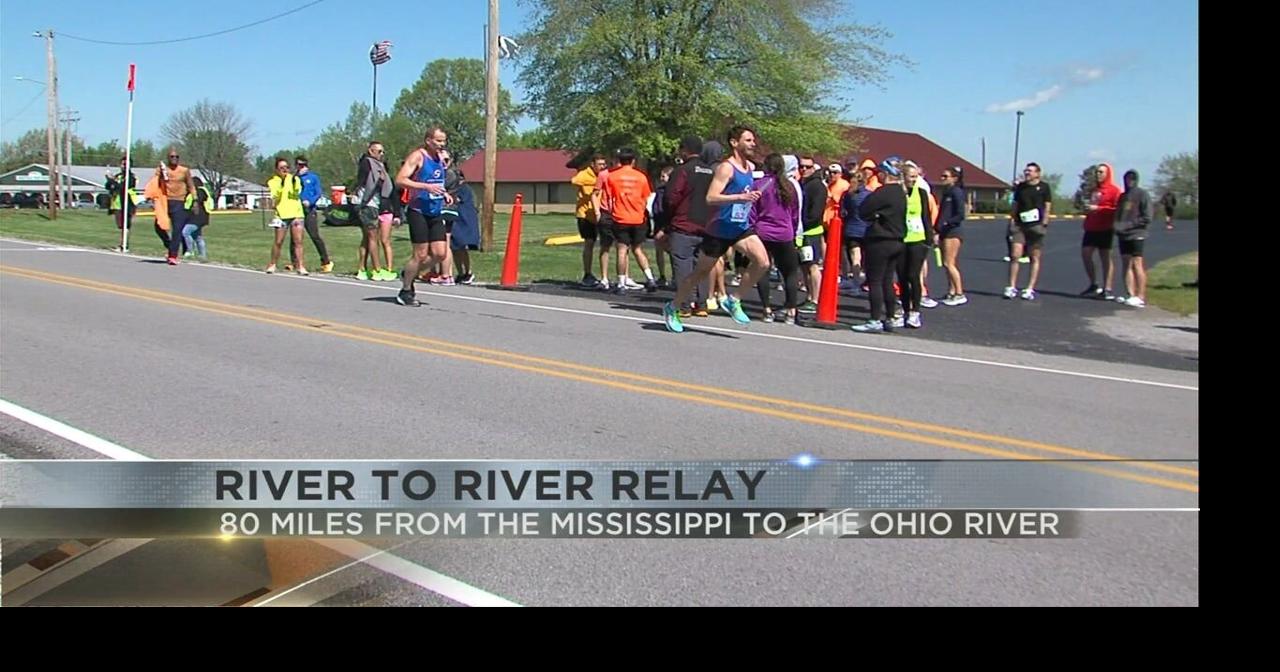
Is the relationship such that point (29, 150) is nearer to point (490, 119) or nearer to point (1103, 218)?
point (490, 119)

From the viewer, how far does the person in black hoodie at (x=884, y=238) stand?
10.3 meters

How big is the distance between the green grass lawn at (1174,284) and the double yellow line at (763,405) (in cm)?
591

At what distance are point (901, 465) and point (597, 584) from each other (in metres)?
1.87

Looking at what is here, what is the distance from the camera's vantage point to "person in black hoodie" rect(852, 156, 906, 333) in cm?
1029

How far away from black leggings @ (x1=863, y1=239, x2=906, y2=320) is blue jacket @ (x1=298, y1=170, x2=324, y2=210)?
28.8 feet

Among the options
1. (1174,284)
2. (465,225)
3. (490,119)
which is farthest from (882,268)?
(490,119)

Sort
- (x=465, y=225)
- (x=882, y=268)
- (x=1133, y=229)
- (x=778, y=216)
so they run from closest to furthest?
(x=882, y=268) → (x=778, y=216) → (x=1133, y=229) → (x=465, y=225)

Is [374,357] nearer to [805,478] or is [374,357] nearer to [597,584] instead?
[805,478]

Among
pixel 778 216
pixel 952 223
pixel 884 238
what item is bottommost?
pixel 884 238

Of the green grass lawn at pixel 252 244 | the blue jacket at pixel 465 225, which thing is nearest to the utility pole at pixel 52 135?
the green grass lawn at pixel 252 244

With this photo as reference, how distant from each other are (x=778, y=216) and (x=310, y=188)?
8.13 meters

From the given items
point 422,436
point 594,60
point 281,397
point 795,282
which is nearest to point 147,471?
point 422,436

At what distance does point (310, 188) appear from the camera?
15922 mm

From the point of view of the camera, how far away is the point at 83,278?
1477cm
